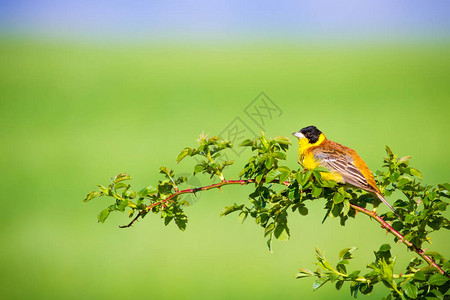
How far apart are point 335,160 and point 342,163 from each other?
6 centimetres

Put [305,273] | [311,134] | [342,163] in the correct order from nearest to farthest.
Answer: [305,273] → [342,163] → [311,134]

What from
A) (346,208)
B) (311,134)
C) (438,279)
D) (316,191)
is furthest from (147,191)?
(311,134)

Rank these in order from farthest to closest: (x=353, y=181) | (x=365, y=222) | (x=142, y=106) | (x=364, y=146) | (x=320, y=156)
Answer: (x=142, y=106) → (x=364, y=146) → (x=365, y=222) → (x=320, y=156) → (x=353, y=181)

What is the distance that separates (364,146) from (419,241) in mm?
8286

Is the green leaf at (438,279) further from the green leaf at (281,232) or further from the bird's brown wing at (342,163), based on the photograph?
the bird's brown wing at (342,163)

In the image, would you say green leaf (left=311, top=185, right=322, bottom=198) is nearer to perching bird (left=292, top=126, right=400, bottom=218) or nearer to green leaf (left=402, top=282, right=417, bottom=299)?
green leaf (left=402, top=282, right=417, bottom=299)

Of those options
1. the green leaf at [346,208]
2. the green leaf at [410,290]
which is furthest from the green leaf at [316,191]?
the green leaf at [410,290]

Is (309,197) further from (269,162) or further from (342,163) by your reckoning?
(342,163)

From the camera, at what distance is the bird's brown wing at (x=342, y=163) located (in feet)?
7.51

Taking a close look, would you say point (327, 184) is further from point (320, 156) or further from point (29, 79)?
point (29, 79)

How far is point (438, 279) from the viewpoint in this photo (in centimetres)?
131

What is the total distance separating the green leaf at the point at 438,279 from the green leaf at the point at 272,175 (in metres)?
0.52

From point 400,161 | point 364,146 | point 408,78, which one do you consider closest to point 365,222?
point 364,146

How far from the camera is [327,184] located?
1493 millimetres
